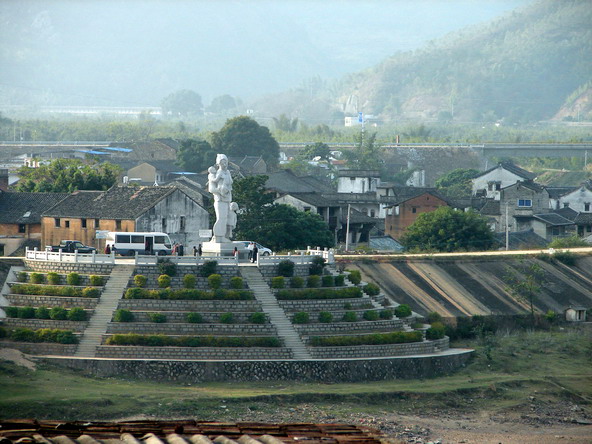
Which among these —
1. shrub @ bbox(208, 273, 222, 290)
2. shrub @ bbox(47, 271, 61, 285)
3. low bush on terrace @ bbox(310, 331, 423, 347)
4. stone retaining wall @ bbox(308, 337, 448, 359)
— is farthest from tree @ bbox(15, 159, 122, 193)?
stone retaining wall @ bbox(308, 337, 448, 359)

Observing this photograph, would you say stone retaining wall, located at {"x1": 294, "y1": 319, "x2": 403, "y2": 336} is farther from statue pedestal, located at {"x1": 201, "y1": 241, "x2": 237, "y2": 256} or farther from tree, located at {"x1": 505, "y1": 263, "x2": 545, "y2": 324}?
tree, located at {"x1": 505, "y1": 263, "x2": 545, "y2": 324}

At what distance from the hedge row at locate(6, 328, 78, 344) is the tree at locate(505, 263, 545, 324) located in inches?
1015

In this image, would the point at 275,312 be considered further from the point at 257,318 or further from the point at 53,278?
the point at 53,278

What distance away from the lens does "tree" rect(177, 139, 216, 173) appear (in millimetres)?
132000

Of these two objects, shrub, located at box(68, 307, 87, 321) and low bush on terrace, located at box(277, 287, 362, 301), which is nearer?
shrub, located at box(68, 307, 87, 321)

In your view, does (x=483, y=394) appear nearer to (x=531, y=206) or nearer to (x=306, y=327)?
(x=306, y=327)

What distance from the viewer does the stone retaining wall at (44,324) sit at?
193 feet

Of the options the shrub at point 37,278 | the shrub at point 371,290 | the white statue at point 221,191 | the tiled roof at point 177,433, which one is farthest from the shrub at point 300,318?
the tiled roof at point 177,433

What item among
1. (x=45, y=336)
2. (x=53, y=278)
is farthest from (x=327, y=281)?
(x=45, y=336)

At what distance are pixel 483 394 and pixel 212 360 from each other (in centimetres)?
1111

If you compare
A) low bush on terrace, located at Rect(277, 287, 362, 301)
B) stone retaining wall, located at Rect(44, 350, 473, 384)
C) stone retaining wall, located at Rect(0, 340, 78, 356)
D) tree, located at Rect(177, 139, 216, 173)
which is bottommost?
stone retaining wall, located at Rect(44, 350, 473, 384)

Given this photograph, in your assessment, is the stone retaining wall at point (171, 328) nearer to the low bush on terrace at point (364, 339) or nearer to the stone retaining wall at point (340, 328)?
the stone retaining wall at point (340, 328)

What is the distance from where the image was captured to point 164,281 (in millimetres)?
60062

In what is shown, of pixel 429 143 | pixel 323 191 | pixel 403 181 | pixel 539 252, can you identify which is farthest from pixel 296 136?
pixel 539 252
